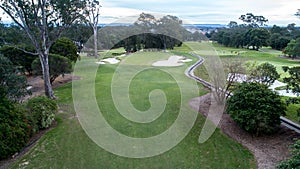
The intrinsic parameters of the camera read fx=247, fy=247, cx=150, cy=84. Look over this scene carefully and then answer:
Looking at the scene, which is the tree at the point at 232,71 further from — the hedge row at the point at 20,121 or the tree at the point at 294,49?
the tree at the point at 294,49

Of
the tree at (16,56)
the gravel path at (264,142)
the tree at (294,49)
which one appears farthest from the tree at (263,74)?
the tree at (294,49)

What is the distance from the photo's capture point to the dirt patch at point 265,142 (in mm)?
9117

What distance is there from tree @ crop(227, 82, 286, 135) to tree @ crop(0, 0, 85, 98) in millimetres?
12315

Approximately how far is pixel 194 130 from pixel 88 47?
42.4 meters

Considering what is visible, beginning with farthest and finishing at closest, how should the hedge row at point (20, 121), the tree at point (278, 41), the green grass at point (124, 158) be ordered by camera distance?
1. the tree at point (278, 41)
2. the hedge row at point (20, 121)
3. the green grass at point (124, 158)

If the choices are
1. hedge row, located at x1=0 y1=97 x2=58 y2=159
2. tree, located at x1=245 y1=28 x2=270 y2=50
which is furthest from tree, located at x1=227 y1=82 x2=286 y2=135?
tree, located at x1=245 y1=28 x2=270 y2=50

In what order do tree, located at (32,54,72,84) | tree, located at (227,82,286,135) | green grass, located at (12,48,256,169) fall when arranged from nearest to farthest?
green grass, located at (12,48,256,169) < tree, located at (227,82,286,135) < tree, located at (32,54,72,84)

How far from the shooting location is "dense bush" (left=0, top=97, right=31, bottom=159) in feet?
30.0

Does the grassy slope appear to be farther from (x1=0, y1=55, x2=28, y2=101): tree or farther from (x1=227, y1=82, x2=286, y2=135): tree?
(x1=0, y1=55, x2=28, y2=101): tree

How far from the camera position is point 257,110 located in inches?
429

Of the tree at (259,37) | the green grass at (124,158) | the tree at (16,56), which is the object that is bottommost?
the green grass at (124,158)

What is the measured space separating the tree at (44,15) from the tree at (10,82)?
2.82 m

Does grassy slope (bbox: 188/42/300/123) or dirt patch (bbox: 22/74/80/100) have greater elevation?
grassy slope (bbox: 188/42/300/123)

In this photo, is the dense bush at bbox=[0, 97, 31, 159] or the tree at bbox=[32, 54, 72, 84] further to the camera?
the tree at bbox=[32, 54, 72, 84]
